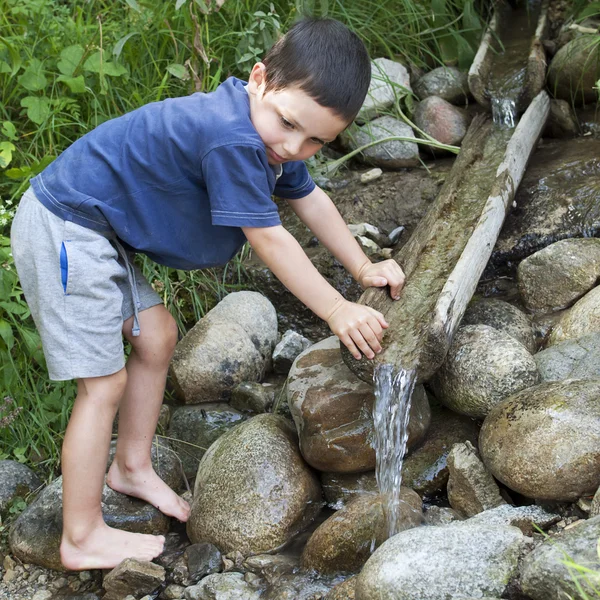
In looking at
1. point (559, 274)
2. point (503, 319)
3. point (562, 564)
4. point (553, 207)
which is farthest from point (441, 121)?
point (562, 564)

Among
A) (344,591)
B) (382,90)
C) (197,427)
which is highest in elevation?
(382,90)

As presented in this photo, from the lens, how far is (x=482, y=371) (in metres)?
2.72

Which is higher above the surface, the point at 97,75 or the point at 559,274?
the point at 97,75

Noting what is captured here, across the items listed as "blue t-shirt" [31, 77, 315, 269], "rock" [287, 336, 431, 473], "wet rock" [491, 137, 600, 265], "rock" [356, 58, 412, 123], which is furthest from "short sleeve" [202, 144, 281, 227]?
"rock" [356, 58, 412, 123]

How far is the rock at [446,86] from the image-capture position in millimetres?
4625

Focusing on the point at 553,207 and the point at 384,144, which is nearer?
the point at 553,207

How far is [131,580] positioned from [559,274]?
200 centimetres

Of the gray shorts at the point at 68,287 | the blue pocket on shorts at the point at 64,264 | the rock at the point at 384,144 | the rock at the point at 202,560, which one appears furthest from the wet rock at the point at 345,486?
the rock at the point at 384,144

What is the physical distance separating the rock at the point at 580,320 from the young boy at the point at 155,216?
3.02 feet

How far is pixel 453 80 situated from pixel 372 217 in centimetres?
118

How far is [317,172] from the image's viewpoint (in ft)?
13.7

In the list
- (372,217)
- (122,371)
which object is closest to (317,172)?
(372,217)

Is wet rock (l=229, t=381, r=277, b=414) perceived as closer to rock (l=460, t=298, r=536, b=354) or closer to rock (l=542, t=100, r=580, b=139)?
rock (l=460, t=298, r=536, b=354)

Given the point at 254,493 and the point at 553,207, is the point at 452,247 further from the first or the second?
the point at 254,493
